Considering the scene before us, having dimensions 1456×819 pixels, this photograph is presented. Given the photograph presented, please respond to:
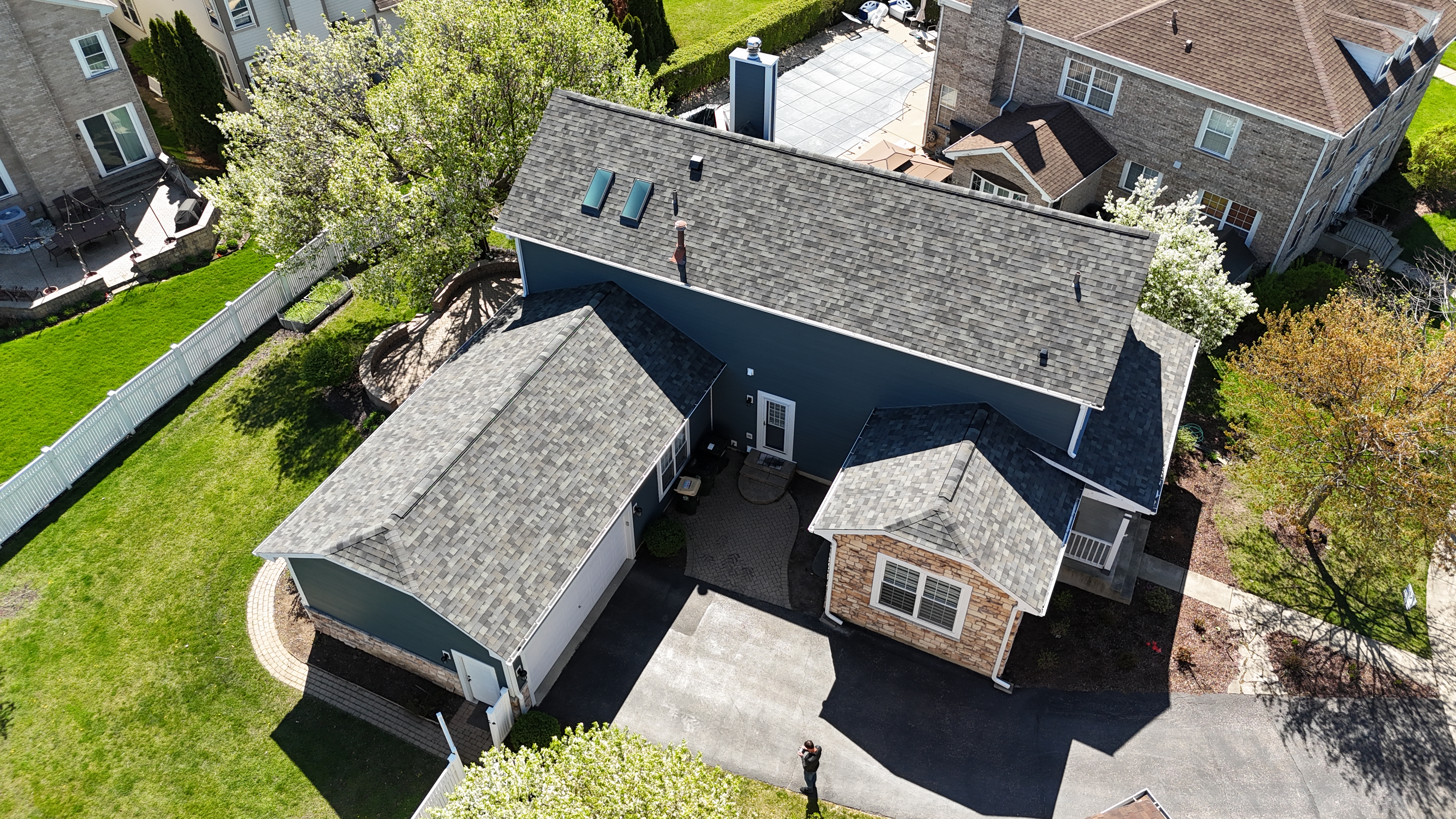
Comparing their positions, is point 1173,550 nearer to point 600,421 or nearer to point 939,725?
point 939,725

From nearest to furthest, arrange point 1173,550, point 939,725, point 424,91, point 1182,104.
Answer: point 939,725 < point 1173,550 < point 424,91 < point 1182,104

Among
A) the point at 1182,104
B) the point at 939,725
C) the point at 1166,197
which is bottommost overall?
the point at 939,725

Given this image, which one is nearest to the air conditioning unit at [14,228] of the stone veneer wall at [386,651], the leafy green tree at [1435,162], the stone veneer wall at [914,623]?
the stone veneer wall at [386,651]

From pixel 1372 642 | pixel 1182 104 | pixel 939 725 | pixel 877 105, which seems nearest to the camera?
pixel 939 725

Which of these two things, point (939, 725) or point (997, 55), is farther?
point (997, 55)

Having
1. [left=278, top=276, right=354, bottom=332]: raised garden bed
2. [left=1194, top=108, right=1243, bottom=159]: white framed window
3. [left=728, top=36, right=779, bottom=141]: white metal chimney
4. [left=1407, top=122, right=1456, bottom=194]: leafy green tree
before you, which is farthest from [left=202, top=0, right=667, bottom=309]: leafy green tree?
[left=1407, top=122, right=1456, bottom=194]: leafy green tree

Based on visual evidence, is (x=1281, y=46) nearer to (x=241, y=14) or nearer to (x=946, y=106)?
(x=946, y=106)

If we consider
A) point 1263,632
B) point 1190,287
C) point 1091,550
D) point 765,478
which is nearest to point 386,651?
point 765,478

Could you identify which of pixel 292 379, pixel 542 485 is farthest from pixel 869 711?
pixel 292 379
